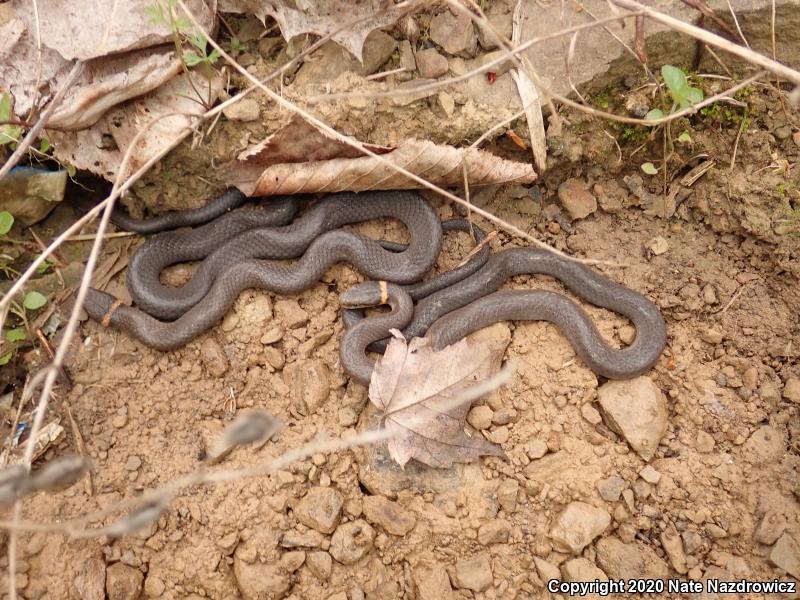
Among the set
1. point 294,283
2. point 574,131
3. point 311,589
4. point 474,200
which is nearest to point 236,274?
point 294,283

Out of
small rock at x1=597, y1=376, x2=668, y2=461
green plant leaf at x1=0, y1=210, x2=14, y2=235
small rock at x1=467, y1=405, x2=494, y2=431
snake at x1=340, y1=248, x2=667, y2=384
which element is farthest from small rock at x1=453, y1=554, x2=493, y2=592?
green plant leaf at x1=0, y1=210, x2=14, y2=235

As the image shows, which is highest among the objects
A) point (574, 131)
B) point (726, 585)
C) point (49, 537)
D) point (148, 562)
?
point (574, 131)

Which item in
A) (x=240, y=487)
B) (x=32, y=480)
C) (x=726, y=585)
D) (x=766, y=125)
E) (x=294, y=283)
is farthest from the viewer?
(x=294, y=283)

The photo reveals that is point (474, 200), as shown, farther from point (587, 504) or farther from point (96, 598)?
point (96, 598)

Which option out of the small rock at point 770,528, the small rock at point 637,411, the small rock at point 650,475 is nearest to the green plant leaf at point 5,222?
the small rock at point 637,411

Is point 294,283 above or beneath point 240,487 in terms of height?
above

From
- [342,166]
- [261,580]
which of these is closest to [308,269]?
[342,166]

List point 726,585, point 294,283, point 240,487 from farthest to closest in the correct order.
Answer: point 294,283 → point 240,487 → point 726,585
